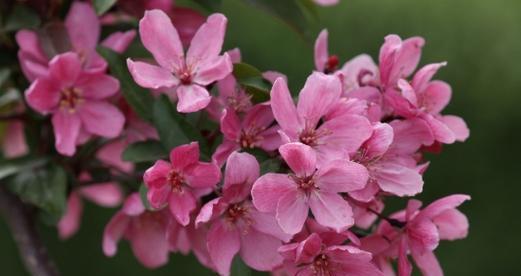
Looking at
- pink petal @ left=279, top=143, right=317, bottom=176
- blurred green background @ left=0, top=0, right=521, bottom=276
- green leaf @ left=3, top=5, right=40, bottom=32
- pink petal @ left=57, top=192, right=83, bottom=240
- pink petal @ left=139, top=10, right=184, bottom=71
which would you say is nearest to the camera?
pink petal @ left=279, top=143, right=317, bottom=176

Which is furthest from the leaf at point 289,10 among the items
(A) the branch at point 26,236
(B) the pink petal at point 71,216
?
(B) the pink petal at point 71,216

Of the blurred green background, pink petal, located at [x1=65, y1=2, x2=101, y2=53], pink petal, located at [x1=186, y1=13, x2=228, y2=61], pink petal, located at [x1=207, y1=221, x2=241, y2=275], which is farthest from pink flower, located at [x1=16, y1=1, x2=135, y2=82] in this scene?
the blurred green background

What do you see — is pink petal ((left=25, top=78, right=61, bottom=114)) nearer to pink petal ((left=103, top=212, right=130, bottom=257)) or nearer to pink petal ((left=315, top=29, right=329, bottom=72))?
pink petal ((left=103, top=212, right=130, bottom=257))

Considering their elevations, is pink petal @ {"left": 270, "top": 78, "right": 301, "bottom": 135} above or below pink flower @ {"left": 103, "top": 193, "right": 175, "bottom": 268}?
above

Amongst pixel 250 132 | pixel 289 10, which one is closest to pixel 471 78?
pixel 289 10

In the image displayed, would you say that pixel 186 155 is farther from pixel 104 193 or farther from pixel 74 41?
pixel 104 193
